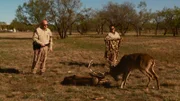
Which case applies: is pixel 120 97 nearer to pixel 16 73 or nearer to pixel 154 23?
pixel 16 73

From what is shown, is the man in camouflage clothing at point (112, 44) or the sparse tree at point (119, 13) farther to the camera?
the sparse tree at point (119, 13)

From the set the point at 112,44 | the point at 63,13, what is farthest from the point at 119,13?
the point at 112,44

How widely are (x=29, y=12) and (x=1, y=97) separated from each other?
49520mm

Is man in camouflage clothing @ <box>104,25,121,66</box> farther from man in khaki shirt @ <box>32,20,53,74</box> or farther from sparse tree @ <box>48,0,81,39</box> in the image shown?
sparse tree @ <box>48,0,81,39</box>

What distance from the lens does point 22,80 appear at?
10.1 meters

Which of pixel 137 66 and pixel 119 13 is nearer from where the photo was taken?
pixel 137 66

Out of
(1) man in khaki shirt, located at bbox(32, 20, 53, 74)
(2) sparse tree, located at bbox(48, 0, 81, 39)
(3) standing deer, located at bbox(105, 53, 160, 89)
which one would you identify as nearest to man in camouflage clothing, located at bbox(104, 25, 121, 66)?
(1) man in khaki shirt, located at bbox(32, 20, 53, 74)

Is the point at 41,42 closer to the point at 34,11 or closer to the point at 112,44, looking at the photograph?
the point at 112,44

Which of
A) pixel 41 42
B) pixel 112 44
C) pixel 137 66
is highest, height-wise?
pixel 41 42

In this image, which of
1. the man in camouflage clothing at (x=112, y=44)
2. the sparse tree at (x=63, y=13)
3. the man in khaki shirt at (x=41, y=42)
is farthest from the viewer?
the sparse tree at (x=63, y=13)

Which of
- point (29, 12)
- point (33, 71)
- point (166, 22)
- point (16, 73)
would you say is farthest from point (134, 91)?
point (166, 22)

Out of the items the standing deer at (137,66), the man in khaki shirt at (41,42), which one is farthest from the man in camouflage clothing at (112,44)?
the standing deer at (137,66)

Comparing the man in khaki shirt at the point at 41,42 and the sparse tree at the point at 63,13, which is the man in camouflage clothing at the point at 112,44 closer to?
the man in khaki shirt at the point at 41,42

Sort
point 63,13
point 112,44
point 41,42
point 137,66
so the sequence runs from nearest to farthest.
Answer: point 137,66
point 41,42
point 112,44
point 63,13
